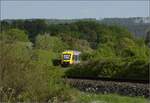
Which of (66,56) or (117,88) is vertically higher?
(66,56)

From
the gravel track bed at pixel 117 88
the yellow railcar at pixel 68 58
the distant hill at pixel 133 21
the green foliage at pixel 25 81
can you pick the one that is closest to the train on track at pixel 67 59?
the yellow railcar at pixel 68 58

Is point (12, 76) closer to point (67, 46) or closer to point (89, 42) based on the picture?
point (67, 46)

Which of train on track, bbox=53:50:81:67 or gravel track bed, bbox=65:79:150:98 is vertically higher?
train on track, bbox=53:50:81:67

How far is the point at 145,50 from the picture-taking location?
1693 inches

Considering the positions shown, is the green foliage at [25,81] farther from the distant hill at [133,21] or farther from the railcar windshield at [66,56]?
the railcar windshield at [66,56]

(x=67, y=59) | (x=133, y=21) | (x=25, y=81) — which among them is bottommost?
(x=25, y=81)

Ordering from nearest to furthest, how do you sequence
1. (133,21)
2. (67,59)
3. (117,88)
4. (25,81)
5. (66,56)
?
(25,81) < (117,88) < (133,21) < (66,56) < (67,59)

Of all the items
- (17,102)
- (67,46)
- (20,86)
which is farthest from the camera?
(67,46)

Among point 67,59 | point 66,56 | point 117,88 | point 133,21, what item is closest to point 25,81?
point 117,88

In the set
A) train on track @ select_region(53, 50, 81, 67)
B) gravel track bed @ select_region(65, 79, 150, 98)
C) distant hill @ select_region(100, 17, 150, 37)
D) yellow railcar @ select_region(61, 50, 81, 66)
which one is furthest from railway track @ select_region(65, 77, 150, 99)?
yellow railcar @ select_region(61, 50, 81, 66)

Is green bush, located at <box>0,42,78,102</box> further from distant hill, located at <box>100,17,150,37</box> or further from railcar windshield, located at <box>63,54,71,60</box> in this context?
railcar windshield, located at <box>63,54,71,60</box>

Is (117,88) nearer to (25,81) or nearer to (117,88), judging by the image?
(117,88)

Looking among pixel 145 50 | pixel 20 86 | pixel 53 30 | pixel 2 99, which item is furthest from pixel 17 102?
pixel 53 30

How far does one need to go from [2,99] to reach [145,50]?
111ft
